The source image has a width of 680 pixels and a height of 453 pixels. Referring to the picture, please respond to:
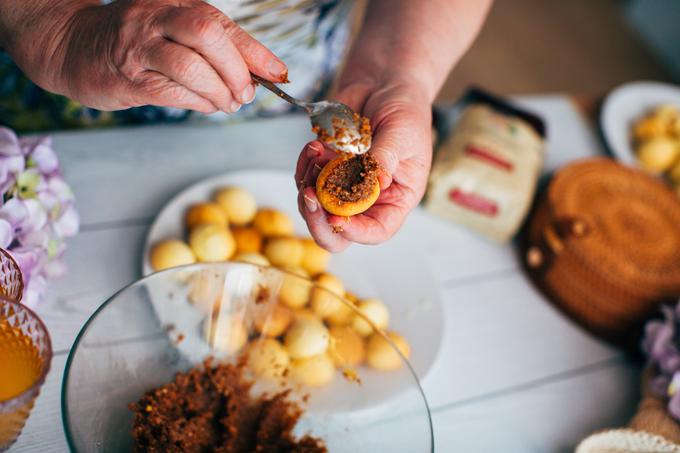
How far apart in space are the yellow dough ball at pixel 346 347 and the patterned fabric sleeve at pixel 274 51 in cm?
62

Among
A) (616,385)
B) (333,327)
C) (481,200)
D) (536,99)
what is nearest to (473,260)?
(481,200)

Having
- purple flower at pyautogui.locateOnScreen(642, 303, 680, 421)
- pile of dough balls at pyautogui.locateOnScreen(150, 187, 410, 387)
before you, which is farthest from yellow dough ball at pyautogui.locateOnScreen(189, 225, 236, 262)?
purple flower at pyautogui.locateOnScreen(642, 303, 680, 421)

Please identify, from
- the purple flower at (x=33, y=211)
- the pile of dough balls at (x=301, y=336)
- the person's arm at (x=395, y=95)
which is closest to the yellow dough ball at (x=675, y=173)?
the person's arm at (x=395, y=95)

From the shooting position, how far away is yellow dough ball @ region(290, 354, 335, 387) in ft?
2.75

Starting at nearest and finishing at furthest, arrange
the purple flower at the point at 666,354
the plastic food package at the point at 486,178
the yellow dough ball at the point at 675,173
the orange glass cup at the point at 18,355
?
the orange glass cup at the point at 18,355 → the purple flower at the point at 666,354 → the plastic food package at the point at 486,178 → the yellow dough ball at the point at 675,173

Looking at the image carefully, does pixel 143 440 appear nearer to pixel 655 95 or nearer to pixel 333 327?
pixel 333 327

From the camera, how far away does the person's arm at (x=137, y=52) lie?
0.69 m

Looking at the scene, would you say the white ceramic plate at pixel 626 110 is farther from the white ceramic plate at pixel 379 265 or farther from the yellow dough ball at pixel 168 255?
the yellow dough ball at pixel 168 255

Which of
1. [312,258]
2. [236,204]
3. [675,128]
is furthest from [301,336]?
[675,128]

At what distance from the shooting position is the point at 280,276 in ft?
2.64

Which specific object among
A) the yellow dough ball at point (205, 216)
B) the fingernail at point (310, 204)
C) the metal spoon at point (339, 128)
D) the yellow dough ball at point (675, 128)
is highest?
the yellow dough ball at point (675, 128)

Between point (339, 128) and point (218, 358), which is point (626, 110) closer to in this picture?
point (339, 128)

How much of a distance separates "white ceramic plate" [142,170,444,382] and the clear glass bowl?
0.15 metres

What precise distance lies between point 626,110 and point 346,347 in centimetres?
119
